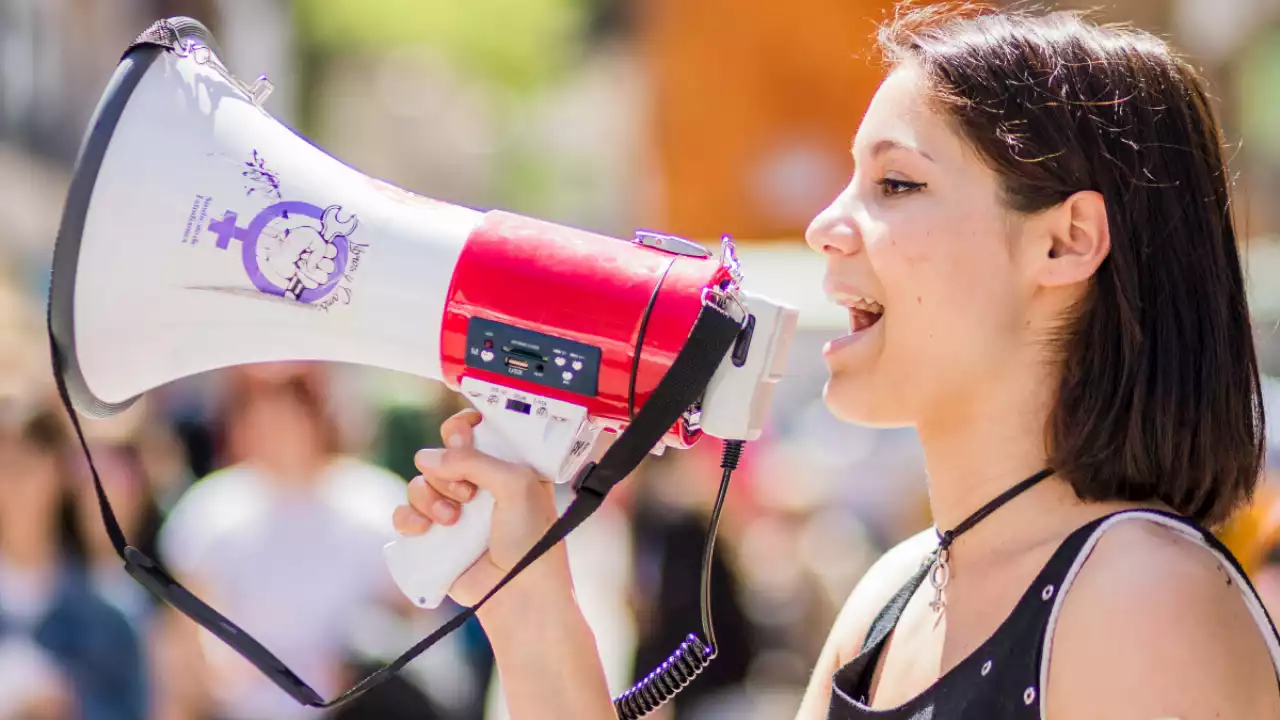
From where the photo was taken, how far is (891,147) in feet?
6.12

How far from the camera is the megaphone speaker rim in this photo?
1.97m

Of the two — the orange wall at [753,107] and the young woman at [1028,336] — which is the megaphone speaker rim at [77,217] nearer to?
the young woman at [1028,336]

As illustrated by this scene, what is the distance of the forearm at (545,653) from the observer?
75.5 inches

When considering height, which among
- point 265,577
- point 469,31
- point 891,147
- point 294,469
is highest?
point 891,147

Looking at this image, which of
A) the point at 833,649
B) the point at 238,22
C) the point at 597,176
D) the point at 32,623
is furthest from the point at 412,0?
the point at 833,649

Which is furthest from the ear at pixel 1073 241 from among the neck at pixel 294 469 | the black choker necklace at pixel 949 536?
the neck at pixel 294 469

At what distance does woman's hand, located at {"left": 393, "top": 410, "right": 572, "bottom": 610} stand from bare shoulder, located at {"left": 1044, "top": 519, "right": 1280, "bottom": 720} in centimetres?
66

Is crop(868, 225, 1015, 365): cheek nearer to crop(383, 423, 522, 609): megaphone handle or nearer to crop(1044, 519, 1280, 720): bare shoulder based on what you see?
crop(1044, 519, 1280, 720): bare shoulder

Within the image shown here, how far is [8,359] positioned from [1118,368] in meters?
3.81

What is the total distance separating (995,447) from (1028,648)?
289 millimetres

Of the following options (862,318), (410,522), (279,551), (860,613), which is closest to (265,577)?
(279,551)

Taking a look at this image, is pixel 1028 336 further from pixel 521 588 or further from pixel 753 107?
pixel 753 107

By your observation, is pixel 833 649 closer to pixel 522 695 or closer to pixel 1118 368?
pixel 522 695

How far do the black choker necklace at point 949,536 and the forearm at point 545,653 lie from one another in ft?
1.44
